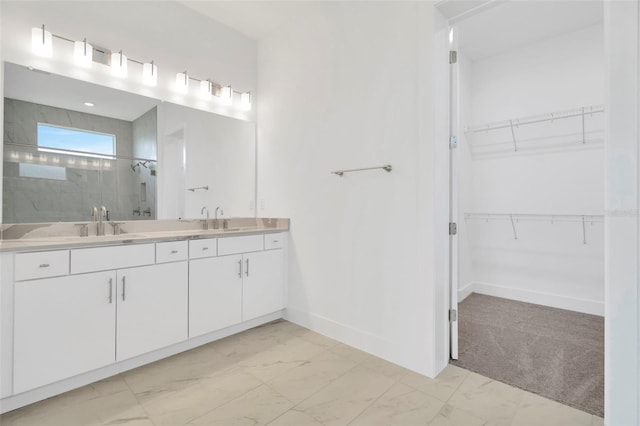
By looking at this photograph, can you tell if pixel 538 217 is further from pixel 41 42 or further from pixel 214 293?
pixel 41 42

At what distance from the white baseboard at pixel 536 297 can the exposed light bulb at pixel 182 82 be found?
3602 mm

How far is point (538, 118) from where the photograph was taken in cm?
341

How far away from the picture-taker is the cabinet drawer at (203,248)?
2.34 m

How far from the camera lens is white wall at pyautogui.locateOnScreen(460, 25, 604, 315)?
3.11 m

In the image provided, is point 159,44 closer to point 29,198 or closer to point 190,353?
point 29,198

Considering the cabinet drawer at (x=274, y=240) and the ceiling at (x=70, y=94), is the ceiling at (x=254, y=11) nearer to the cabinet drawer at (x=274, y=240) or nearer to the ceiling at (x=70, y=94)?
the ceiling at (x=70, y=94)

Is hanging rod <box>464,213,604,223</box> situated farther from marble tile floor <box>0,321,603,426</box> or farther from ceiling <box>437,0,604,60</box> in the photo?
marble tile floor <box>0,321,603,426</box>

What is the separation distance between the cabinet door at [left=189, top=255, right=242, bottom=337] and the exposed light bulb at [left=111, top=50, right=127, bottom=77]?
159 cm

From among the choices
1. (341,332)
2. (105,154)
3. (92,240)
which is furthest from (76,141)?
(341,332)

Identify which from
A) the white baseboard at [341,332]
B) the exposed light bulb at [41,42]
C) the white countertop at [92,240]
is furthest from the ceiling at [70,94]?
the white baseboard at [341,332]

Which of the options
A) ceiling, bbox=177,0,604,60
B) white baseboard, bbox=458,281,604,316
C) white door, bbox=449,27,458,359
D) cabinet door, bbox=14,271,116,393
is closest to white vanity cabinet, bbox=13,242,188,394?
cabinet door, bbox=14,271,116,393

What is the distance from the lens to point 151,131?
8.46ft

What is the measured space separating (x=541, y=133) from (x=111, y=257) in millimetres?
4242

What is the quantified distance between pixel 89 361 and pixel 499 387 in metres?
2.51
